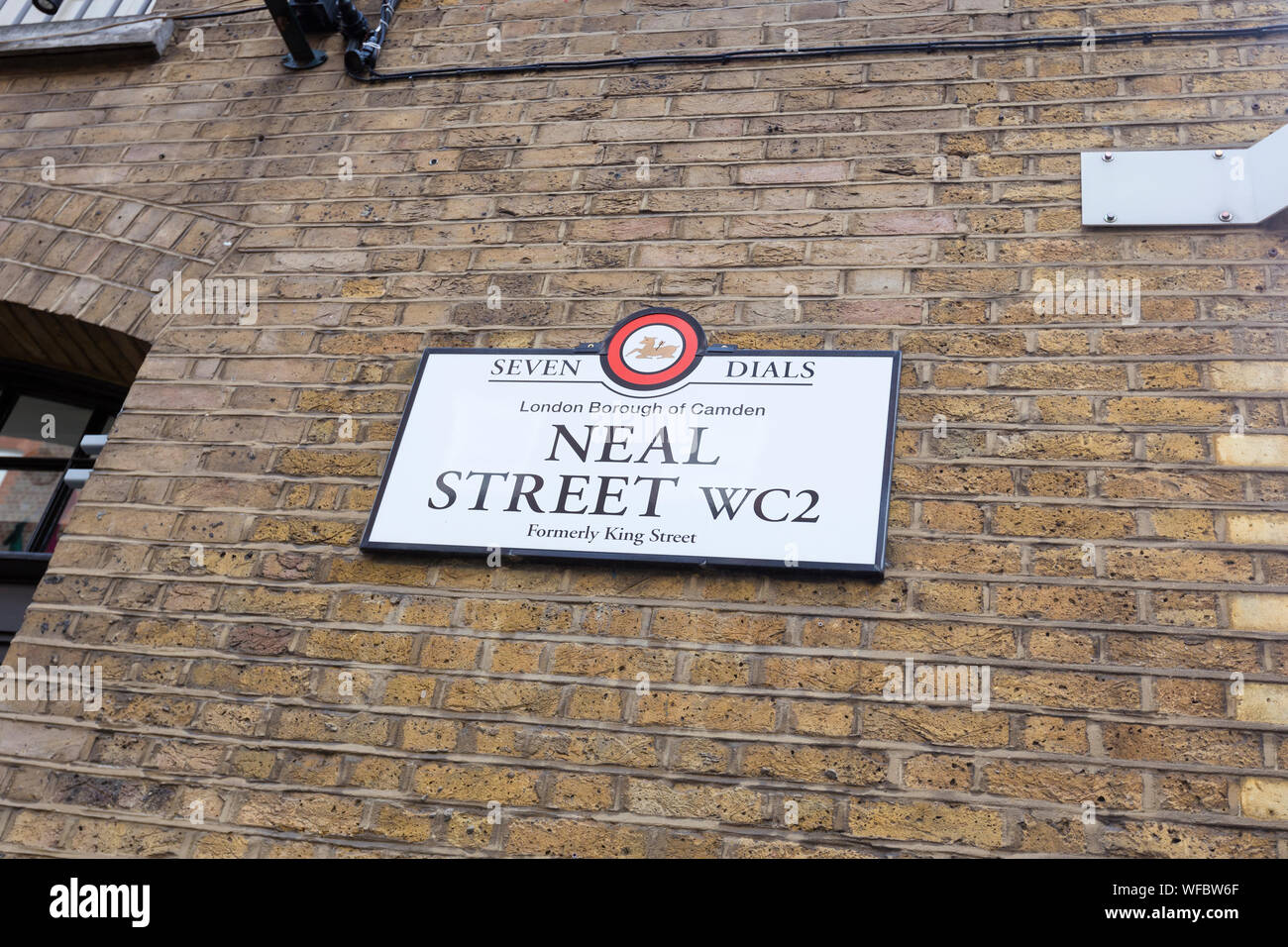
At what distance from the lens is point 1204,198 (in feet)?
8.04

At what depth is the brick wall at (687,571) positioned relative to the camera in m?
2.00

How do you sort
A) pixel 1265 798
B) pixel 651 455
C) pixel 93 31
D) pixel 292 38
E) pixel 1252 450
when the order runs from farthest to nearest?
pixel 93 31 < pixel 292 38 < pixel 651 455 < pixel 1252 450 < pixel 1265 798

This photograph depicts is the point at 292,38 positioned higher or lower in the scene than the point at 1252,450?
higher

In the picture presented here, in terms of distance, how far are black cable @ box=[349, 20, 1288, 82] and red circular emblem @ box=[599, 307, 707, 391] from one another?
0.87 meters

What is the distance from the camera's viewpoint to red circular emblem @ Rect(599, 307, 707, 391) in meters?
2.49

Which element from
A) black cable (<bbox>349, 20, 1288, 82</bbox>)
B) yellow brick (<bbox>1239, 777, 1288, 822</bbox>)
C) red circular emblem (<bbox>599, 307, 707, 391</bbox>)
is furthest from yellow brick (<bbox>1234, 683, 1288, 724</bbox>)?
black cable (<bbox>349, 20, 1288, 82</bbox>)

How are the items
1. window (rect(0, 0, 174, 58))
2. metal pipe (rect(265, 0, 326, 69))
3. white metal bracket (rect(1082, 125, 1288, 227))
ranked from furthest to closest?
window (rect(0, 0, 174, 58)) < metal pipe (rect(265, 0, 326, 69)) < white metal bracket (rect(1082, 125, 1288, 227))

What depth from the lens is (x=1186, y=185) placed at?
2.48 m

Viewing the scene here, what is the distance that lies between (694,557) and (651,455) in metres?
0.27

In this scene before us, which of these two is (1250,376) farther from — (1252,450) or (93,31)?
(93,31)

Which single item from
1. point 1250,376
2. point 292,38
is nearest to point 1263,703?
point 1250,376

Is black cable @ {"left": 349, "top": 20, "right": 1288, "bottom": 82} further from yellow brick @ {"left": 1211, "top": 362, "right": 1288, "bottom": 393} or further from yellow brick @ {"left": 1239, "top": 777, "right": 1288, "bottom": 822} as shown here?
yellow brick @ {"left": 1239, "top": 777, "right": 1288, "bottom": 822}

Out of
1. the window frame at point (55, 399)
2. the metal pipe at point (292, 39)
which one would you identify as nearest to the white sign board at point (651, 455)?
the metal pipe at point (292, 39)

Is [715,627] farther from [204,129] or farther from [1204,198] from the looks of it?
[204,129]
